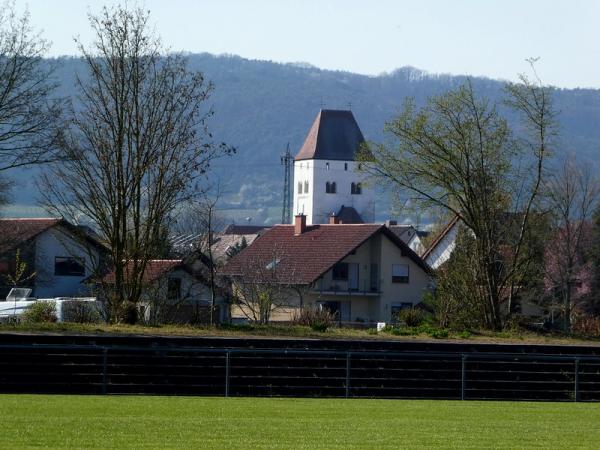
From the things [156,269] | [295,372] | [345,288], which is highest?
[156,269]

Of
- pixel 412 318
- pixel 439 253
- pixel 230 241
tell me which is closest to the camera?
pixel 412 318

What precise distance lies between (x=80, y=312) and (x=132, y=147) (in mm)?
5203

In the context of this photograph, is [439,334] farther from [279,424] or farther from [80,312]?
[279,424]

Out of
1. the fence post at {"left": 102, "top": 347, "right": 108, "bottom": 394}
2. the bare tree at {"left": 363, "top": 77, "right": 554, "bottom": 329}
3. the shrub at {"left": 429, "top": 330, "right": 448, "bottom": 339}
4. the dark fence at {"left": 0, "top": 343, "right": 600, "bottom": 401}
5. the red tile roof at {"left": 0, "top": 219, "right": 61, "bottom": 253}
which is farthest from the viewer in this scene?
the red tile roof at {"left": 0, "top": 219, "right": 61, "bottom": 253}

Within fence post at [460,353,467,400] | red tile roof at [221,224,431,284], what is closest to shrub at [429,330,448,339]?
fence post at [460,353,467,400]

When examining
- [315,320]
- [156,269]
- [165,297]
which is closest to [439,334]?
[315,320]

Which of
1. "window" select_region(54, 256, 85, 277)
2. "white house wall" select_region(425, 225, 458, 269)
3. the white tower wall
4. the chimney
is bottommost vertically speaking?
"window" select_region(54, 256, 85, 277)

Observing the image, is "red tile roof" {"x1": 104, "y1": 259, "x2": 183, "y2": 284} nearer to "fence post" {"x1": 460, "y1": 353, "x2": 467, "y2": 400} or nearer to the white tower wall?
"fence post" {"x1": 460, "y1": 353, "x2": 467, "y2": 400}

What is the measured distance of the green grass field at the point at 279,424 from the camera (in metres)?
16.0

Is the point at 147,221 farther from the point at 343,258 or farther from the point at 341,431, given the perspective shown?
the point at 343,258

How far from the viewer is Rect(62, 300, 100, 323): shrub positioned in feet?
114

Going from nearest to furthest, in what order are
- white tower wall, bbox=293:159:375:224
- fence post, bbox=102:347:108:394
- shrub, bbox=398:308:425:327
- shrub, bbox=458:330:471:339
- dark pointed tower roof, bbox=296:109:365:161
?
fence post, bbox=102:347:108:394 → shrub, bbox=458:330:471:339 → shrub, bbox=398:308:425:327 → white tower wall, bbox=293:159:375:224 → dark pointed tower roof, bbox=296:109:365:161

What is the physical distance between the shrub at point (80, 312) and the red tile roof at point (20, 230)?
64.3 ft

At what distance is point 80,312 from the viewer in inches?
1396
